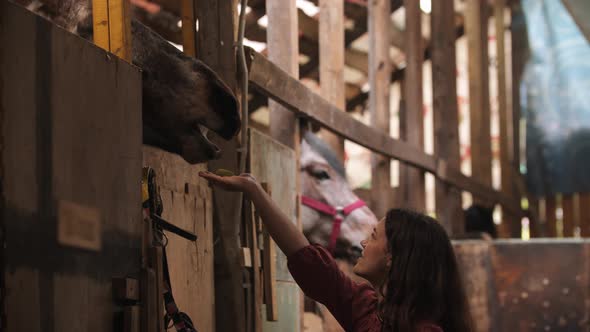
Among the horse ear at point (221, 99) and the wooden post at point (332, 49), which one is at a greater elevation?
the wooden post at point (332, 49)

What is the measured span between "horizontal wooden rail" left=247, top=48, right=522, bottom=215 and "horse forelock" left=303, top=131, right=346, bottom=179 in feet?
0.39

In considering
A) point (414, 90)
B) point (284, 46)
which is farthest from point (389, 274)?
point (414, 90)

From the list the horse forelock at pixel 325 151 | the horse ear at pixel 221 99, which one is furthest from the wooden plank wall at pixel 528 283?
the horse ear at pixel 221 99

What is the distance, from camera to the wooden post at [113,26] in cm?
246

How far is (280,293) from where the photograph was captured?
4004 mm

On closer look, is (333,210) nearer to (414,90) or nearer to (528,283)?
(528,283)

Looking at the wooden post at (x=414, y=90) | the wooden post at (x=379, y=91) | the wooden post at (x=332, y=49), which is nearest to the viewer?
the wooden post at (x=332, y=49)

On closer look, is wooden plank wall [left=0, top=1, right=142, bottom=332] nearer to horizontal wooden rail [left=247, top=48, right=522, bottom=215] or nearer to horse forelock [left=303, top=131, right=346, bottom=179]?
horizontal wooden rail [left=247, top=48, right=522, bottom=215]

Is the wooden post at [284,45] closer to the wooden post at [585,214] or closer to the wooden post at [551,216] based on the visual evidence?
the wooden post at [585,214]

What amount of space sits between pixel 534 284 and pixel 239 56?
4218 millimetres

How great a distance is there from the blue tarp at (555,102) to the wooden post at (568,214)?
16cm

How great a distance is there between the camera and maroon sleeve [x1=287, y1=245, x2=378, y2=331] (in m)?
2.66

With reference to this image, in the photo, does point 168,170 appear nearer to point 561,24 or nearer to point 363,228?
point 363,228

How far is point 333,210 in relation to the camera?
5449 millimetres
